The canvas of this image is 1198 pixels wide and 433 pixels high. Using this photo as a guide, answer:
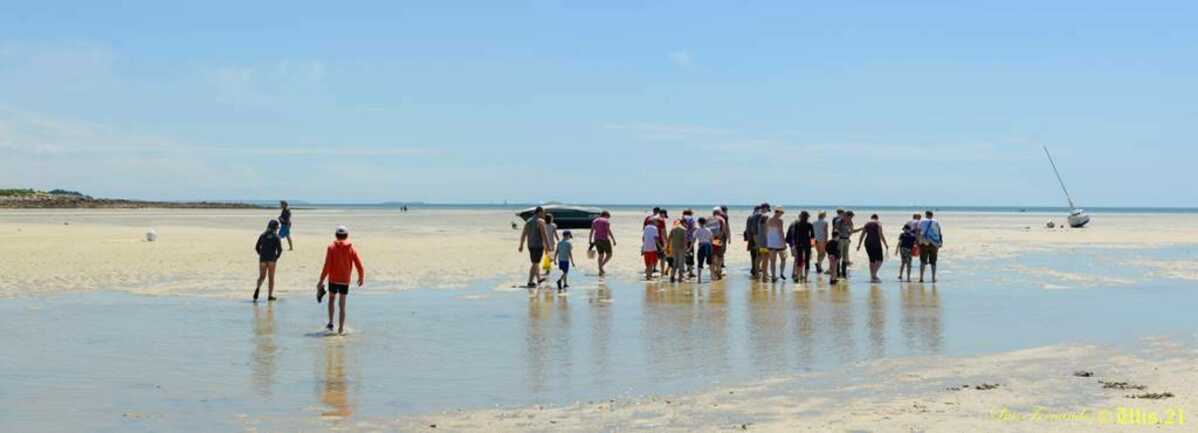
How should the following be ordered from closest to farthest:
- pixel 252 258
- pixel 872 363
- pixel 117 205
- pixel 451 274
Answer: pixel 872 363
pixel 451 274
pixel 252 258
pixel 117 205

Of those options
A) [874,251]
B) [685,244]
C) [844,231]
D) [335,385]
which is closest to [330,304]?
[335,385]

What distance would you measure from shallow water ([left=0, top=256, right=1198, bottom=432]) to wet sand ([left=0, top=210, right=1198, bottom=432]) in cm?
4

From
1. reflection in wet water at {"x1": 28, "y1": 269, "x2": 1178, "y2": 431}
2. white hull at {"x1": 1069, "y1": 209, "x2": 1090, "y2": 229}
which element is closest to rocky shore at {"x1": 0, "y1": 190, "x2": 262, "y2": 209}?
white hull at {"x1": 1069, "y1": 209, "x2": 1090, "y2": 229}

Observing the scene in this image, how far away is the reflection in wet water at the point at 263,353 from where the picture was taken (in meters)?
10.5

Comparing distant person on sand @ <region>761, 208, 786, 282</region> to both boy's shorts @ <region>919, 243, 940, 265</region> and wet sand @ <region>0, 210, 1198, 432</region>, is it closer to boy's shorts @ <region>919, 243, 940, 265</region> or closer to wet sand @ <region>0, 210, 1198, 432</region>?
wet sand @ <region>0, 210, 1198, 432</region>

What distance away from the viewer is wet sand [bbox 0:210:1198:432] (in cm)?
911

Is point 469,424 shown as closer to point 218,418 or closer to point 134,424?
point 218,418

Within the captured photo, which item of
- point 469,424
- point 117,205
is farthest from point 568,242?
point 117,205

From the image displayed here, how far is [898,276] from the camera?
2486cm


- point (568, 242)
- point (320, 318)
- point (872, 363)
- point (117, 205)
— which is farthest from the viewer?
point (117, 205)

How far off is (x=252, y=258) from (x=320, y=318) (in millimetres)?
14272

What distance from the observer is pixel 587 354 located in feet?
41.4

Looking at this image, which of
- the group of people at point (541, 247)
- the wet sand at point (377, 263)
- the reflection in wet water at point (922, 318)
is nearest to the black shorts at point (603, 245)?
the wet sand at point (377, 263)

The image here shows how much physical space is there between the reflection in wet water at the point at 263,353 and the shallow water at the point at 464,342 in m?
0.04
